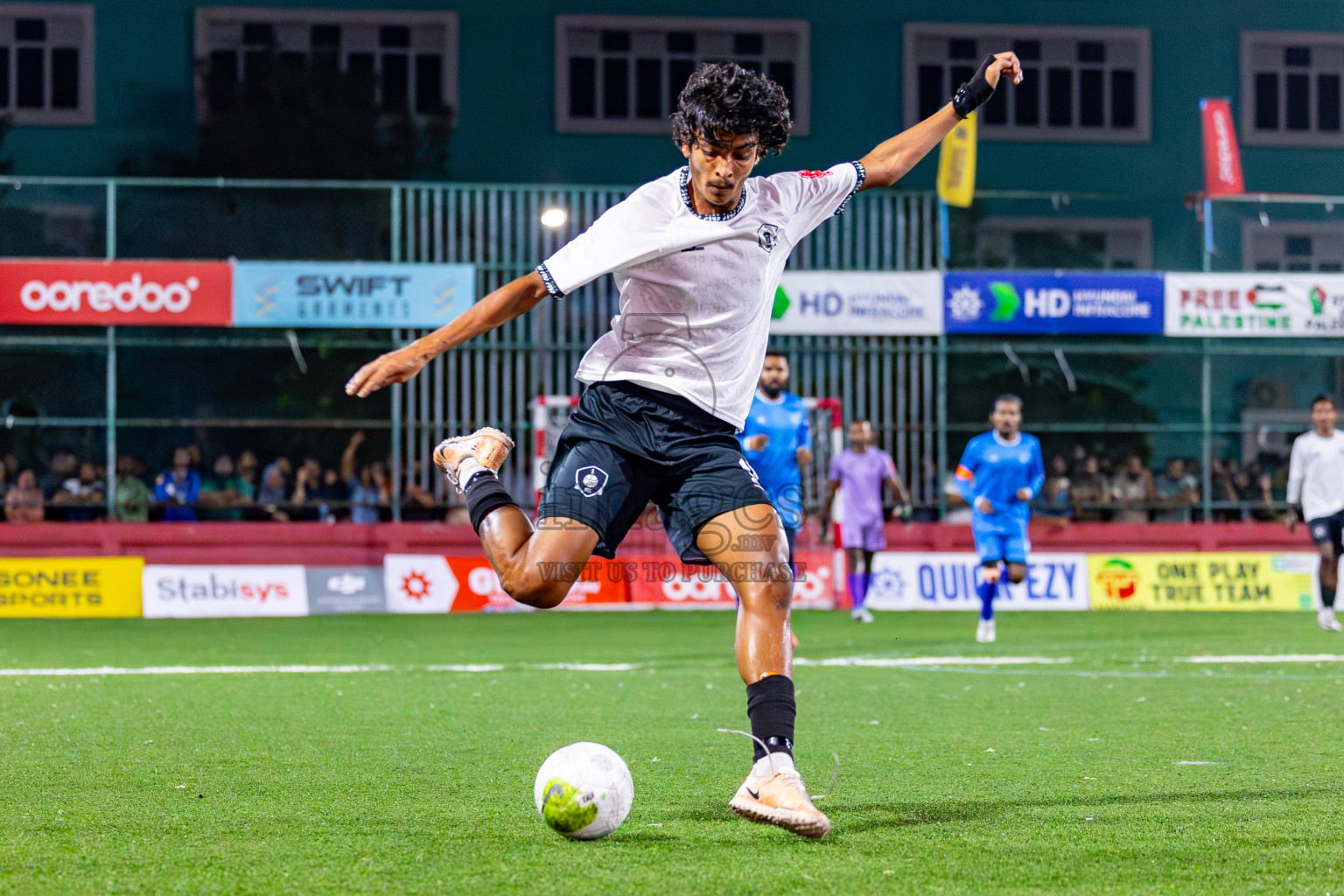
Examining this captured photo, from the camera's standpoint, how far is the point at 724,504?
4848 mm

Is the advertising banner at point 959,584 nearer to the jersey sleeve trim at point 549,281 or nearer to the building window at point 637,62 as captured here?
the building window at point 637,62

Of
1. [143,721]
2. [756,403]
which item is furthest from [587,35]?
[143,721]

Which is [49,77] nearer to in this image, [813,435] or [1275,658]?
[813,435]

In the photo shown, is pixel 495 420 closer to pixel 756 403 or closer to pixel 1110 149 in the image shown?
pixel 756 403

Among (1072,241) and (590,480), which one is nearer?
(590,480)

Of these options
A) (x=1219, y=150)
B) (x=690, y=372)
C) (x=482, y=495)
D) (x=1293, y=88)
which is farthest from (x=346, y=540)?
(x=1293, y=88)

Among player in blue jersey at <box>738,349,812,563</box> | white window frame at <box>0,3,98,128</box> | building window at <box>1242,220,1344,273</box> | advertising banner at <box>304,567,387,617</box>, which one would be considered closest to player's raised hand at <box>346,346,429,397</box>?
player in blue jersey at <box>738,349,812,563</box>

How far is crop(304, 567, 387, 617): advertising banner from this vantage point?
57.2 ft

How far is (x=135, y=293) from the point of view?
1852cm

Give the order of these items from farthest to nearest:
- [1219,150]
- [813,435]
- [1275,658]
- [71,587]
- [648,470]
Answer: [1219,150], [813,435], [71,587], [1275,658], [648,470]

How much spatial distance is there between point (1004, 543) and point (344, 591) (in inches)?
304

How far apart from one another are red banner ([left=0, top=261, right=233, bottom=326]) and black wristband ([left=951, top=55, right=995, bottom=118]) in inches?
569

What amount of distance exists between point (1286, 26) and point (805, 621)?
1783cm

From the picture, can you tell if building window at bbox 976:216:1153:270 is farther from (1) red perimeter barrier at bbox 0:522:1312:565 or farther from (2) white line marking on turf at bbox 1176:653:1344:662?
(2) white line marking on turf at bbox 1176:653:1344:662
